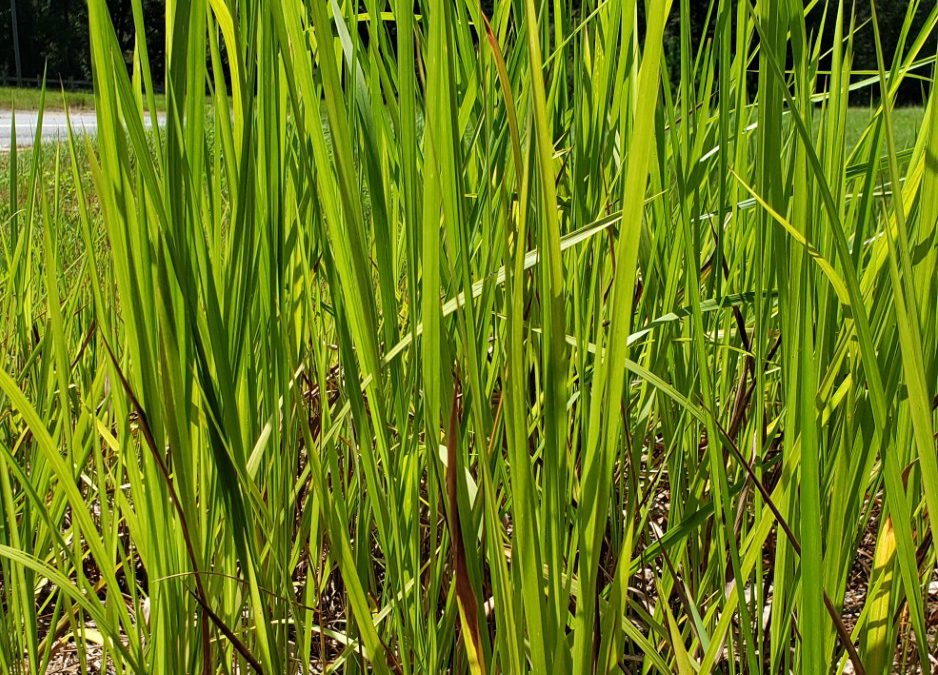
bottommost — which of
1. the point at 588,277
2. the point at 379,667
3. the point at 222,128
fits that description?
the point at 379,667

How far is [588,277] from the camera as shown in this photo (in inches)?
24.7

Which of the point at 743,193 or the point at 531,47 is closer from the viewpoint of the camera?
the point at 531,47

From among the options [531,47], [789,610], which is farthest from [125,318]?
[789,610]

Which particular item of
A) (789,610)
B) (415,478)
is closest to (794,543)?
(789,610)

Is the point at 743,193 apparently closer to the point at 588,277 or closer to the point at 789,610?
the point at 588,277

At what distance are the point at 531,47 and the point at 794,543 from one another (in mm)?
233

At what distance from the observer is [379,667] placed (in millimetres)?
387

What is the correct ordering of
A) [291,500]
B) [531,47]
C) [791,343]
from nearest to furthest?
[531,47] < [791,343] < [291,500]

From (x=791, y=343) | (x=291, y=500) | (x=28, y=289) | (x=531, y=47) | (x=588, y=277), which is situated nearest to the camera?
(x=531, y=47)

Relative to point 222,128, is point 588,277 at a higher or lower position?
lower

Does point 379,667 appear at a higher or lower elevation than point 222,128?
lower

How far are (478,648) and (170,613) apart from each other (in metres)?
0.15

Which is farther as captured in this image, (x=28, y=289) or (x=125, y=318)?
(x=28, y=289)

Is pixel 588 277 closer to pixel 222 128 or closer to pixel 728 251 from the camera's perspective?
pixel 728 251
